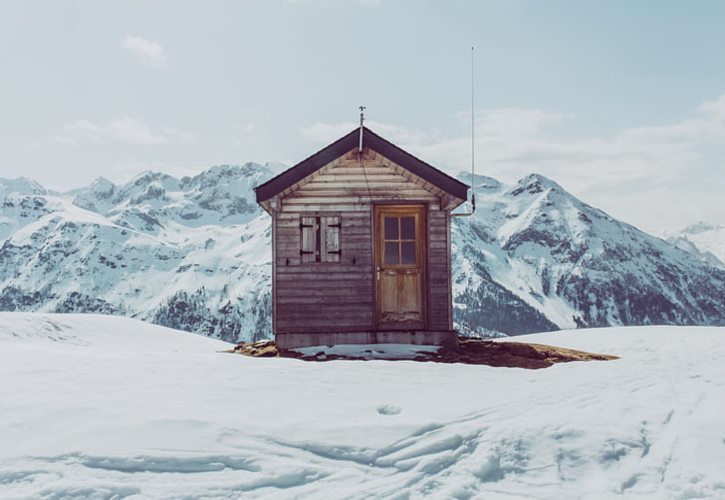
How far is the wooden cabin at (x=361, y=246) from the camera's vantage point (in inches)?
550

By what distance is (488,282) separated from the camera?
189 metres

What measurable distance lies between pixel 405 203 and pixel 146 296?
18998cm

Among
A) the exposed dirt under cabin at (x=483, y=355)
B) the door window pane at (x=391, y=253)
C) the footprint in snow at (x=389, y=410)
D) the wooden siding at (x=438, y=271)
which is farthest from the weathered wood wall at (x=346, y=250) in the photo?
the footprint in snow at (x=389, y=410)

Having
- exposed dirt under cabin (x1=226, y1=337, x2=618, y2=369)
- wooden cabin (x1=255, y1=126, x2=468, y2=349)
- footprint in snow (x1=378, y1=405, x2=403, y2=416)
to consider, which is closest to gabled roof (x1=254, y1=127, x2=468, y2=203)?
wooden cabin (x1=255, y1=126, x2=468, y2=349)

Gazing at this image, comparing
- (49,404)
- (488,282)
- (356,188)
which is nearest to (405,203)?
(356,188)

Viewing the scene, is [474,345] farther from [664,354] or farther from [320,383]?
[320,383]

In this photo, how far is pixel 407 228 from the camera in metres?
14.5

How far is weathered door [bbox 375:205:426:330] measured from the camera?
1414cm

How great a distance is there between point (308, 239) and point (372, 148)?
258 centimetres

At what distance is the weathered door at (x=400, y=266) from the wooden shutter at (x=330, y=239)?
0.90 meters

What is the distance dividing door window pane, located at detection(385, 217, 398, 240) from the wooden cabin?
23 mm

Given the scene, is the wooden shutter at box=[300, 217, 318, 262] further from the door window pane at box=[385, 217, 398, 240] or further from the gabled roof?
the door window pane at box=[385, 217, 398, 240]

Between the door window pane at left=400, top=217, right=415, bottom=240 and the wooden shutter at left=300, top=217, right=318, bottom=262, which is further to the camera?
the door window pane at left=400, top=217, right=415, bottom=240

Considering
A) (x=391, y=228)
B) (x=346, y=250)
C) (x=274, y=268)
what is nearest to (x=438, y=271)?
(x=391, y=228)
